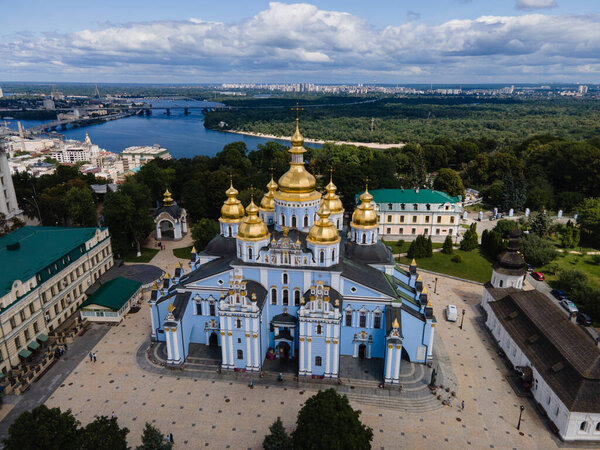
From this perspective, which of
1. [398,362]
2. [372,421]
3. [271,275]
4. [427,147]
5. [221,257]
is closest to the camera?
[372,421]

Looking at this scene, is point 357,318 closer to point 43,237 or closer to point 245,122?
point 43,237

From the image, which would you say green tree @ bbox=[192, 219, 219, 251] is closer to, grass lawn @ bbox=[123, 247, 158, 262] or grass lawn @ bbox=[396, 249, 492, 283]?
grass lawn @ bbox=[123, 247, 158, 262]

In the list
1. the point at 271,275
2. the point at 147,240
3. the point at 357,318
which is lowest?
the point at 147,240

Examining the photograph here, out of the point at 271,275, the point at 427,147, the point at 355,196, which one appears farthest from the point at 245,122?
the point at 271,275

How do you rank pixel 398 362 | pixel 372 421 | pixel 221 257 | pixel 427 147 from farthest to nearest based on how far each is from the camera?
1. pixel 427 147
2. pixel 221 257
3. pixel 398 362
4. pixel 372 421

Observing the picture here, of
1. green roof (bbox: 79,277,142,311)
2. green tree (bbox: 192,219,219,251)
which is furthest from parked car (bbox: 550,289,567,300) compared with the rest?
green roof (bbox: 79,277,142,311)

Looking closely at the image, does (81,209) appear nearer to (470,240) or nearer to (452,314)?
(452,314)

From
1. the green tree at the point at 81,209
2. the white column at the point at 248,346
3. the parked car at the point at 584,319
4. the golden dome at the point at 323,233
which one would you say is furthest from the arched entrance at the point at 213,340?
the parked car at the point at 584,319
